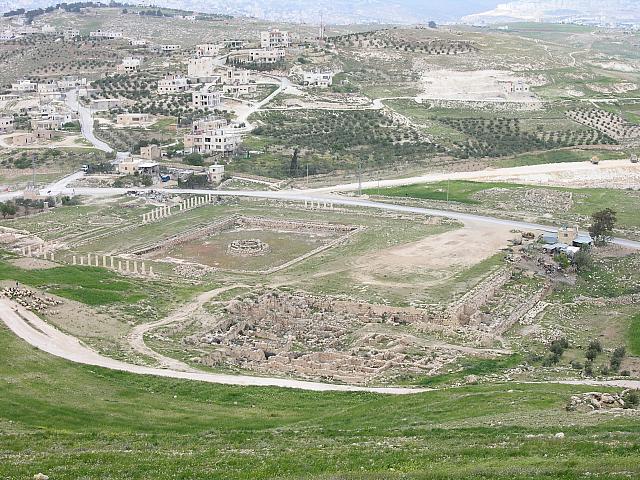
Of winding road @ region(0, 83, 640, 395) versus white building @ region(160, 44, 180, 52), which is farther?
white building @ region(160, 44, 180, 52)

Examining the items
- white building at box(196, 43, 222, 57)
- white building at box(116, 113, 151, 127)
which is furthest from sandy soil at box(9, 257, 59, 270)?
white building at box(196, 43, 222, 57)

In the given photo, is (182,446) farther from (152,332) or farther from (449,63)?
(449,63)

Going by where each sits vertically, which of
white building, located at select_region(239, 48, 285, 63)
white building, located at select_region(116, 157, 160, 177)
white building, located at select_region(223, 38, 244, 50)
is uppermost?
white building, located at select_region(223, 38, 244, 50)

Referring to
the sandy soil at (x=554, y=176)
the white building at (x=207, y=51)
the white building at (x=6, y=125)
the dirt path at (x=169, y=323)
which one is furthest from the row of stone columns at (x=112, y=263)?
the white building at (x=207, y=51)

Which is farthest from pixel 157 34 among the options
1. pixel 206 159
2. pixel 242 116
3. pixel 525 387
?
pixel 525 387

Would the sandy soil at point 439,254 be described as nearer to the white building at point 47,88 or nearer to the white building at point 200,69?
the white building at point 200,69

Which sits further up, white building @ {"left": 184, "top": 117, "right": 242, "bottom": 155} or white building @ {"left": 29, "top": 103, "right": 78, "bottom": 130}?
white building @ {"left": 29, "top": 103, "right": 78, "bottom": 130}

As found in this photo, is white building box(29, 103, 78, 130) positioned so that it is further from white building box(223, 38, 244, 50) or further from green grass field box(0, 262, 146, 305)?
green grass field box(0, 262, 146, 305)
